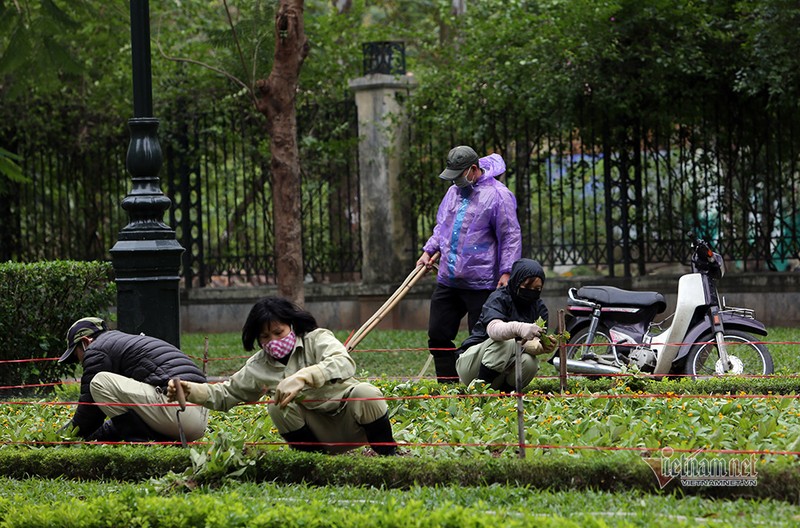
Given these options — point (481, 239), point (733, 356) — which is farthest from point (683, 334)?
point (481, 239)

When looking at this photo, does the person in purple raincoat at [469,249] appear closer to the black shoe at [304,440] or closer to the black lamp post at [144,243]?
the black lamp post at [144,243]

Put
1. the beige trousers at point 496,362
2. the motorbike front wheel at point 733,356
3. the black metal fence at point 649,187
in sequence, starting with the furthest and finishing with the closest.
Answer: the black metal fence at point 649,187
the motorbike front wheel at point 733,356
the beige trousers at point 496,362

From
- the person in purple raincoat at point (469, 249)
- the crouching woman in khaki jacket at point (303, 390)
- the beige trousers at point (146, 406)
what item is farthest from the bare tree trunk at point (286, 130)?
the crouching woman in khaki jacket at point (303, 390)

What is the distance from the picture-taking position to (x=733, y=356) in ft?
31.2

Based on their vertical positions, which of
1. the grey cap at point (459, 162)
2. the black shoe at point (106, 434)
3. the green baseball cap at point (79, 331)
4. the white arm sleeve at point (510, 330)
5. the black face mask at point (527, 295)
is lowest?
the black shoe at point (106, 434)

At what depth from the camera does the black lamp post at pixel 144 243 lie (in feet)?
27.5

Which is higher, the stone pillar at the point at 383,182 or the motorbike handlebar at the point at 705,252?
the stone pillar at the point at 383,182

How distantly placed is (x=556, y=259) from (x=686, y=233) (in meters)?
1.63

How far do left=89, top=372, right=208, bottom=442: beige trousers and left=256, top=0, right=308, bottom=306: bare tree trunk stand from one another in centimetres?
537

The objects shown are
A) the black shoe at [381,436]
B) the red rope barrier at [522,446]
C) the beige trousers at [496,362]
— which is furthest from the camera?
the beige trousers at [496,362]

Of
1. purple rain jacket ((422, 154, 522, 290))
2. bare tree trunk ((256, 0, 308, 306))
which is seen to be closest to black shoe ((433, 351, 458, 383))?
purple rain jacket ((422, 154, 522, 290))

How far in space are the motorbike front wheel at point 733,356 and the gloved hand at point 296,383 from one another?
401cm

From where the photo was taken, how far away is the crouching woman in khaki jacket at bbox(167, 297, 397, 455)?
21.6ft

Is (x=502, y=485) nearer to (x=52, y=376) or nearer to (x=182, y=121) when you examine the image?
(x=52, y=376)
